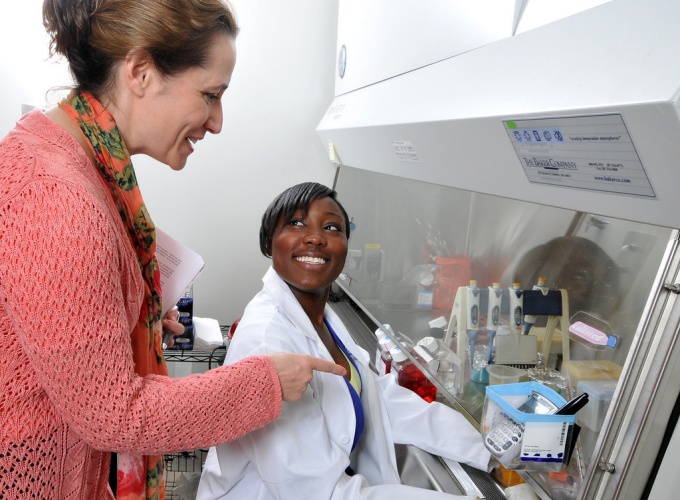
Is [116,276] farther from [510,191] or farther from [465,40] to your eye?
[465,40]

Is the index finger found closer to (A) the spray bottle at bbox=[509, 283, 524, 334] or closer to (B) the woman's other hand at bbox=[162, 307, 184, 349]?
(B) the woman's other hand at bbox=[162, 307, 184, 349]

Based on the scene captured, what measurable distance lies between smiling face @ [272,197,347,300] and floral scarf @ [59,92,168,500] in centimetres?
37

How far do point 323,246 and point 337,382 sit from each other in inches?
11.9

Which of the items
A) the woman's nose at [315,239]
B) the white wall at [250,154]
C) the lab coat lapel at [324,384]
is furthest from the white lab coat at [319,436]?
the white wall at [250,154]

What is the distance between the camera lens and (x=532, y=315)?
125 cm

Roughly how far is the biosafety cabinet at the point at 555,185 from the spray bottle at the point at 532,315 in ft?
0.05

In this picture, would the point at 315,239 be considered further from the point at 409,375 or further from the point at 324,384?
the point at 409,375

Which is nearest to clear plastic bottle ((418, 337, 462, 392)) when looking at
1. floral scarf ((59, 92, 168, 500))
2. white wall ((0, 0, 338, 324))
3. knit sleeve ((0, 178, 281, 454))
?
floral scarf ((59, 92, 168, 500))

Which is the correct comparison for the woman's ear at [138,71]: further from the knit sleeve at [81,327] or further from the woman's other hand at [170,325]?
the woman's other hand at [170,325]

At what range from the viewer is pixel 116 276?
649 mm

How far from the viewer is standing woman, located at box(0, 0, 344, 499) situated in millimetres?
604

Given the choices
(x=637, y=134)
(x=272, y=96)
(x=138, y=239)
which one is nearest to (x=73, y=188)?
(x=138, y=239)

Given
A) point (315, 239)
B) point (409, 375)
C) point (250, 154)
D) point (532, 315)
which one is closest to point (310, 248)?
point (315, 239)

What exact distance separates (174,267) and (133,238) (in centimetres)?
21
